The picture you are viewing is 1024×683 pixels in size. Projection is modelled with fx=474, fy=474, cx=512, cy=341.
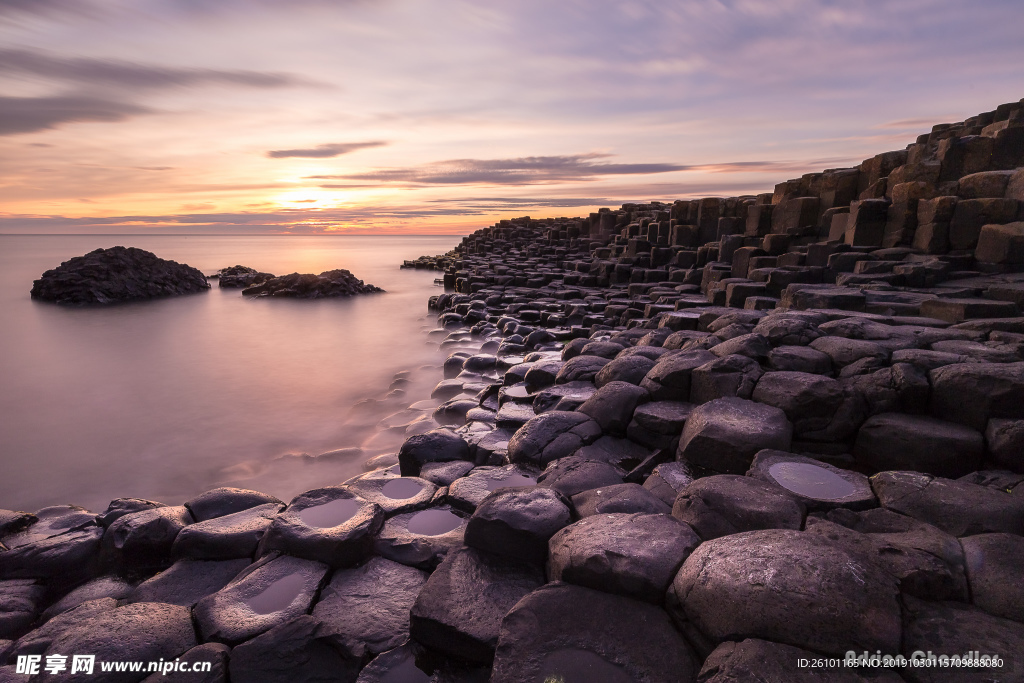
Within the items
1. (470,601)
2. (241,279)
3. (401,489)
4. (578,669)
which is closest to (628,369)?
(401,489)

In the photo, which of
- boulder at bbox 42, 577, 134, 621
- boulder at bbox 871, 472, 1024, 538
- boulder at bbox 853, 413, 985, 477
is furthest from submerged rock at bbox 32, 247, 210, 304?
boulder at bbox 871, 472, 1024, 538

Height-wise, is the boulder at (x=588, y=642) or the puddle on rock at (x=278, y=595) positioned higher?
the boulder at (x=588, y=642)

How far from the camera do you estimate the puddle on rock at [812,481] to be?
2.54 meters

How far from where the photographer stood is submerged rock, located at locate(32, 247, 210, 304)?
17.1 m

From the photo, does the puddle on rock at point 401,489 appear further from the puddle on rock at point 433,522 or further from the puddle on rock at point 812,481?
the puddle on rock at point 812,481

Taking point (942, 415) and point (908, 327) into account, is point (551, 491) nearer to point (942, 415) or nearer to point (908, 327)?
point (942, 415)

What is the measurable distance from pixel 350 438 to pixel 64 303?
686 inches

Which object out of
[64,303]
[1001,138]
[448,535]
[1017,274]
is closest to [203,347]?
[64,303]

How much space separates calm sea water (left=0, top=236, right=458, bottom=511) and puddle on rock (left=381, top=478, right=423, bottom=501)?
1626mm

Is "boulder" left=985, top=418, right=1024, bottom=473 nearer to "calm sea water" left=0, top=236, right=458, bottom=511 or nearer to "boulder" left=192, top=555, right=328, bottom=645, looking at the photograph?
"boulder" left=192, top=555, right=328, bottom=645

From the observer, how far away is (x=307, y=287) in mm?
19719

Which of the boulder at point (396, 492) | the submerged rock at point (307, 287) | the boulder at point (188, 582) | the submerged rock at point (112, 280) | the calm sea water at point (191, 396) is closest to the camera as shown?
the boulder at point (188, 582)

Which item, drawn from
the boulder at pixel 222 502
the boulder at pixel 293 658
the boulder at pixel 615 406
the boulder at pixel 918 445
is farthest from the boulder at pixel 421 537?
the boulder at pixel 918 445

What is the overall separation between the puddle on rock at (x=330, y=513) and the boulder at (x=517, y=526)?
995 mm
